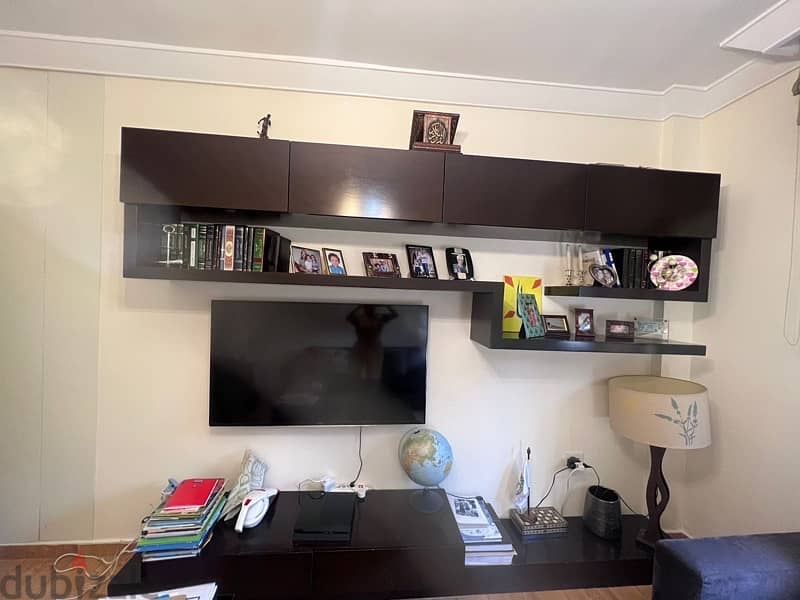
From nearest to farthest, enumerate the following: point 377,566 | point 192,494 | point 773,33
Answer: point 773,33 < point 377,566 < point 192,494

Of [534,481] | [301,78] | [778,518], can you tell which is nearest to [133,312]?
[301,78]

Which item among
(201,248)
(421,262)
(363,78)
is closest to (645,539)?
(421,262)

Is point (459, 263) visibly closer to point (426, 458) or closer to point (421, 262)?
point (421, 262)

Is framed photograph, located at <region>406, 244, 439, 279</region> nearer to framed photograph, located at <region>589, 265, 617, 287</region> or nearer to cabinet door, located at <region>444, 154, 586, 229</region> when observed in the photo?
cabinet door, located at <region>444, 154, 586, 229</region>

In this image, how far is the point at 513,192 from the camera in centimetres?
174

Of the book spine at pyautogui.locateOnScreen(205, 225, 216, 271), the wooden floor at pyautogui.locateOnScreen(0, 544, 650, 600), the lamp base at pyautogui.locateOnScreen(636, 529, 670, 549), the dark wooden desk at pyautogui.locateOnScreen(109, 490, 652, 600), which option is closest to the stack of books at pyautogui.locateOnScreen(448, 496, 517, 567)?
the dark wooden desk at pyautogui.locateOnScreen(109, 490, 652, 600)

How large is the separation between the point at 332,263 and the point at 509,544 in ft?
4.83

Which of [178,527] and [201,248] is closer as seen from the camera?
[178,527]

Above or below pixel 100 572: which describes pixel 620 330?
above

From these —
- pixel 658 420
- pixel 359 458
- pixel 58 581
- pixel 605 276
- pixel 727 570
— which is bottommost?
pixel 58 581

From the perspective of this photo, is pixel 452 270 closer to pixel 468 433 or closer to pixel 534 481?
pixel 468 433

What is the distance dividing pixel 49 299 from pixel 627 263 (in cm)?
272

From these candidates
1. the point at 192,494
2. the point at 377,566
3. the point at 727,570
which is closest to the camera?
the point at 727,570

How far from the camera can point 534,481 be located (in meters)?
2.07
